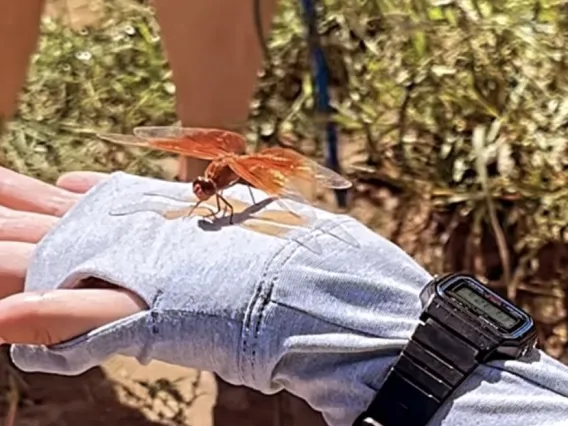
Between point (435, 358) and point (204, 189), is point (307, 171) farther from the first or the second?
point (435, 358)

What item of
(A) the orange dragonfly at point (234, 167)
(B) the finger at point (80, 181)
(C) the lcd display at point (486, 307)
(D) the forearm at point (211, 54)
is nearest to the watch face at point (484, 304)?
(C) the lcd display at point (486, 307)

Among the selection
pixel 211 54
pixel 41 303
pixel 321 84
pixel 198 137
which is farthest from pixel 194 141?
pixel 321 84

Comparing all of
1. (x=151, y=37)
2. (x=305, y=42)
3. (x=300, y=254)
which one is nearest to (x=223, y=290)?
(x=300, y=254)

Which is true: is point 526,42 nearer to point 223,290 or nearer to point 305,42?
point 305,42

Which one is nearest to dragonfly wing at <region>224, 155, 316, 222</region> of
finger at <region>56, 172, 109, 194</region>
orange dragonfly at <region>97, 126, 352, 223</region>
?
orange dragonfly at <region>97, 126, 352, 223</region>

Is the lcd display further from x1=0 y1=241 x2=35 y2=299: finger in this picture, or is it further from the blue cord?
the blue cord

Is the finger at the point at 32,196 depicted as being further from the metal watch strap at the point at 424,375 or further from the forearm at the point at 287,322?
the metal watch strap at the point at 424,375
